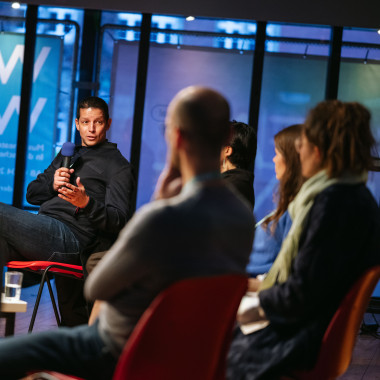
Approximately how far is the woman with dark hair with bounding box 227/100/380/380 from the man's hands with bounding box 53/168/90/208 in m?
1.69

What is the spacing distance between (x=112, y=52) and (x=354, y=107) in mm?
5605

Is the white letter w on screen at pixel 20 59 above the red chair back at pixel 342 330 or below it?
above

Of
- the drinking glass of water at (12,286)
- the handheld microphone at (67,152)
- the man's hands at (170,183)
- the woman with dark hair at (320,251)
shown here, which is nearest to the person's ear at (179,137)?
the man's hands at (170,183)

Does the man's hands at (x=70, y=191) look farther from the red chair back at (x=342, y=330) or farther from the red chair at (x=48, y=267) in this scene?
the red chair back at (x=342, y=330)

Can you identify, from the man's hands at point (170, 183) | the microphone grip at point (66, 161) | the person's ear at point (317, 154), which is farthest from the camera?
the microphone grip at point (66, 161)

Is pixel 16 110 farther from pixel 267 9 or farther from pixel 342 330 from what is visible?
pixel 342 330

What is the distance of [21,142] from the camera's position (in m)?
7.21

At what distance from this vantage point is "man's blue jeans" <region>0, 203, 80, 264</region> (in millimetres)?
3539

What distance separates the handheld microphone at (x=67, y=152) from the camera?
3715 millimetres

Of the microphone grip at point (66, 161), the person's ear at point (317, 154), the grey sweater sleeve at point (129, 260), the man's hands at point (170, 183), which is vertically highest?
the person's ear at point (317, 154)

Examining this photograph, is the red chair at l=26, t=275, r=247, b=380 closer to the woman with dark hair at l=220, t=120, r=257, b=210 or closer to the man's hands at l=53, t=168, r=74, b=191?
the woman with dark hair at l=220, t=120, r=257, b=210

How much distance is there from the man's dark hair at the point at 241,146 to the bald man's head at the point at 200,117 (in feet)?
6.28

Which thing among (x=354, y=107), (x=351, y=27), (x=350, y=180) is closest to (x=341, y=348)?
(x=350, y=180)

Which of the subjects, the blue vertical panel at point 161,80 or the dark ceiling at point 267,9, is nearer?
the dark ceiling at point 267,9
